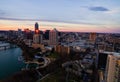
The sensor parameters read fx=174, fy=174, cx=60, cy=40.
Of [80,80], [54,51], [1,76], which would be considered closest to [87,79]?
[80,80]

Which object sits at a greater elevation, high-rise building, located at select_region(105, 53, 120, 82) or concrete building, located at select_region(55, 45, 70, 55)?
high-rise building, located at select_region(105, 53, 120, 82)

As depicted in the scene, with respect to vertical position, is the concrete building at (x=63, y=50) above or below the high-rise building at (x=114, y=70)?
below

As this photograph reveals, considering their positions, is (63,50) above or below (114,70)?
below

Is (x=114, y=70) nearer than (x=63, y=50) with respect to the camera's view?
Yes

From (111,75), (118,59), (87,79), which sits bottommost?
(87,79)

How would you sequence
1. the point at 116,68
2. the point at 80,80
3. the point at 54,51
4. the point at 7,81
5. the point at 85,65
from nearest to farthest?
the point at 116,68
the point at 7,81
the point at 80,80
the point at 85,65
the point at 54,51

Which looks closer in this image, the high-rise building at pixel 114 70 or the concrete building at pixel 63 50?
the high-rise building at pixel 114 70

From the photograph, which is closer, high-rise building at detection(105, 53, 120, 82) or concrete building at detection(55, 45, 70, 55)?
high-rise building at detection(105, 53, 120, 82)

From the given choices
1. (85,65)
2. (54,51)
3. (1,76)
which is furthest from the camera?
(54,51)

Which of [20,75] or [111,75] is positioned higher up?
[111,75]

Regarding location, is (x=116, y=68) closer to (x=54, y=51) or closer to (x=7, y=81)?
(x=7, y=81)

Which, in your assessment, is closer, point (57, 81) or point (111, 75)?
point (111, 75)
